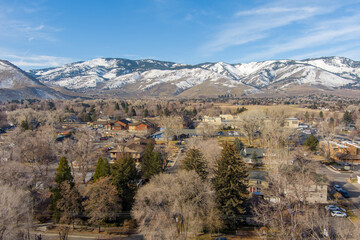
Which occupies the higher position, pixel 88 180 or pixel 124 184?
pixel 124 184

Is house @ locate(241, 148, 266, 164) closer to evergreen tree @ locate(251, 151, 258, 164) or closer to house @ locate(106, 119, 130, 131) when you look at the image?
evergreen tree @ locate(251, 151, 258, 164)

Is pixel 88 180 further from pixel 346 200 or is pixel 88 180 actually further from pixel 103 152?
pixel 346 200

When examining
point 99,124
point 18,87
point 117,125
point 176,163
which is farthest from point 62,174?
point 18,87

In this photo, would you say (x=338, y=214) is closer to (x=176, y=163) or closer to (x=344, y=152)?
(x=176, y=163)

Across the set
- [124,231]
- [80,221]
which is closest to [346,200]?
[124,231]

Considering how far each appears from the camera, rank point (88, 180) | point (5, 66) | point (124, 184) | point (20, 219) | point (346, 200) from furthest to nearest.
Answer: point (5, 66) < point (88, 180) < point (346, 200) < point (124, 184) < point (20, 219)

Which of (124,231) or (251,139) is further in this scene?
(251,139)

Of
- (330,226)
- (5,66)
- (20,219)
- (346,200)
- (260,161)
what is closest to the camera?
(20,219)

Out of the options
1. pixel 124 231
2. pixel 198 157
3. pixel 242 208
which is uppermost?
pixel 198 157
